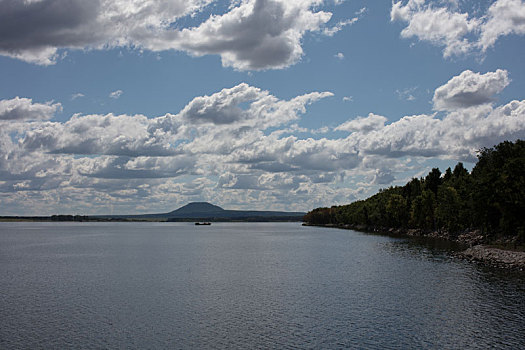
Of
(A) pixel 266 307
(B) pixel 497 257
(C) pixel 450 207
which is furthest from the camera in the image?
(C) pixel 450 207

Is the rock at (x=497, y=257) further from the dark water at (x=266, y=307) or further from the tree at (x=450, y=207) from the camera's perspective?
the tree at (x=450, y=207)

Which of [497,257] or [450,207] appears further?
[450,207]

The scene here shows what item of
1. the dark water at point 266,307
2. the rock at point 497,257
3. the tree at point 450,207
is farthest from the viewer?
the tree at point 450,207

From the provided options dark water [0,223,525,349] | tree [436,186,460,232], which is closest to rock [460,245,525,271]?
dark water [0,223,525,349]

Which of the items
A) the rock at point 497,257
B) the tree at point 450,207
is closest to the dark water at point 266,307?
the rock at point 497,257

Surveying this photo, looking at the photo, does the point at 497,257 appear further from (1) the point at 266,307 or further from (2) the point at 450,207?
(2) the point at 450,207

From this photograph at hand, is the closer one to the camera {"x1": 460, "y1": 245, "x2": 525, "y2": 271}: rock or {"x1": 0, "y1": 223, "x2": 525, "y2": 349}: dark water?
{"x1": 0, "y1": 223, "x2": 525, "y2": 349}: dark water

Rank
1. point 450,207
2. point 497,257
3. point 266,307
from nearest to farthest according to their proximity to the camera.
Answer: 1. point 266,307
2. point 497,257
3. point 450,207

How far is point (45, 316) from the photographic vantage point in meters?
47.1

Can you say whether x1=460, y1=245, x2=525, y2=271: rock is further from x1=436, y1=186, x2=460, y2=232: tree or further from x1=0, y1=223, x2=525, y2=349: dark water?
x1=436, y1=186, x2=460, y2=232: tree

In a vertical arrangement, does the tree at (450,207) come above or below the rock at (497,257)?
above

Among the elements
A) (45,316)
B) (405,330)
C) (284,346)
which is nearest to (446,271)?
(405,330)

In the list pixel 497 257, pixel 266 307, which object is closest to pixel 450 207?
pixel 497 257

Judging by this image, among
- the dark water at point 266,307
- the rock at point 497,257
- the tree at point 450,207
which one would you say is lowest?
the dark water at point 266,307
